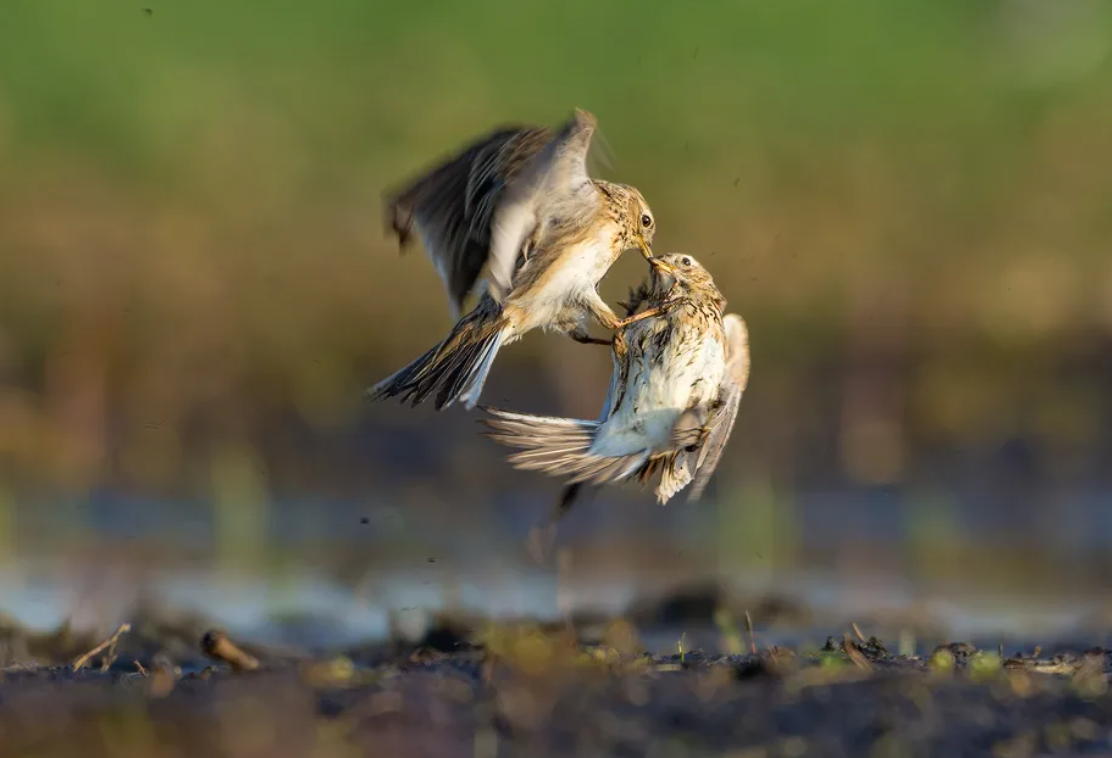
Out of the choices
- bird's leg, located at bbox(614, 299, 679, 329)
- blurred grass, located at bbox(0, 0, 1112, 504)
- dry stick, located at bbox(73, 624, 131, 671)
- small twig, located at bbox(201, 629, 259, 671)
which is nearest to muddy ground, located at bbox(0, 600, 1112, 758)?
small twig, located at bbox(201, 629, 259, 671)

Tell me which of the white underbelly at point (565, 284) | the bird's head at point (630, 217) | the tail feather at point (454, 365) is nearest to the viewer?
the tail feather at point (454, 365)

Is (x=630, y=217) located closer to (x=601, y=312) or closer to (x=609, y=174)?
(x=601, y=312)

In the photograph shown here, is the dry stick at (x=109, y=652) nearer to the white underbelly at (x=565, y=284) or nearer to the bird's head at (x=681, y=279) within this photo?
the white underbelly at (x=565, y=284)

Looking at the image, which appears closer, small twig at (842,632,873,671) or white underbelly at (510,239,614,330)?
small twig at (842,632,873,671)

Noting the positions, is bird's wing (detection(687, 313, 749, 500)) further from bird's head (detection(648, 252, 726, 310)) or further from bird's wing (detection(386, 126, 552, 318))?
bird's wing (detection(386, 126, 552, 318))

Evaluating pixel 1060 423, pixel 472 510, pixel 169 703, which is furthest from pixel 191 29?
pixel 169 703

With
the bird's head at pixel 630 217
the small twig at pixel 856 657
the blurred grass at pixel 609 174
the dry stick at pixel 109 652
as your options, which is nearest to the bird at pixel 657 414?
the bird's head at pixel 630 217

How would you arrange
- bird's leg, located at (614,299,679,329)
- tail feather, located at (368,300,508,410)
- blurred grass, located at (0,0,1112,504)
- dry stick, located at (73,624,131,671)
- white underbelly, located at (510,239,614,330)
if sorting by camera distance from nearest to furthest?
dry stick, located at (73,624,131,671) → bird's leg, located at (614,299,679,329) → tail feather, located at (368,300,508,410) → white underbelly, located at (510,239,614,330) → blurred grass, located at (0,0,1112,504)
